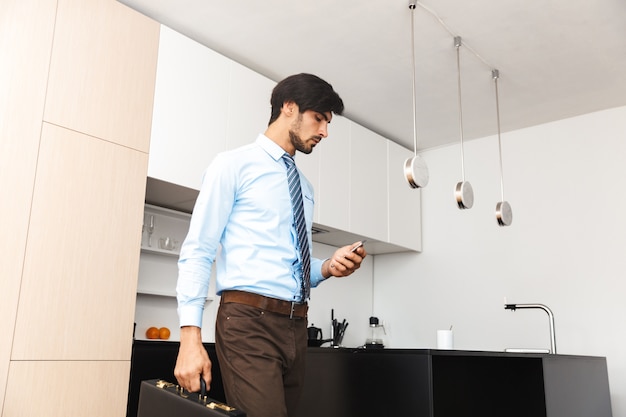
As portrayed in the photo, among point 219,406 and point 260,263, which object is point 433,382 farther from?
point 219,406

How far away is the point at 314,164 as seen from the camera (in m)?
3.76

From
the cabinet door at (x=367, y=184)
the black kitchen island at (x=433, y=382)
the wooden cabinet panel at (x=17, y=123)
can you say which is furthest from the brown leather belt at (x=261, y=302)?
the cabinet door at (x=367, y=184)

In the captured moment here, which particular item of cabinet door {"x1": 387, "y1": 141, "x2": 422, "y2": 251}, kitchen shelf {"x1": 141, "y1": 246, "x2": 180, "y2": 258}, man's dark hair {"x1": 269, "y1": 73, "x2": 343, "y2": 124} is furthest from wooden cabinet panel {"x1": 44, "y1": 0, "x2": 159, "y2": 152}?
cabinet door {"x1": 387, "y1": 141, "x2": 422, "y2": 251}

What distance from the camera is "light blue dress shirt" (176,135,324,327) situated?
4.76 ft

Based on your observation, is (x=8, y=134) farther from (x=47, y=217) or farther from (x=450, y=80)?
(x=450, y=80)

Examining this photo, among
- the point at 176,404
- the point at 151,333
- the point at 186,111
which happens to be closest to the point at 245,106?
the point at 186,111

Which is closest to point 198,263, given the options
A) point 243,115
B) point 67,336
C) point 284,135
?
point 284,135

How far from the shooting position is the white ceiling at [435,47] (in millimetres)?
2885

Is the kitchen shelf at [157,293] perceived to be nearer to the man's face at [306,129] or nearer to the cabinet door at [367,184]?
the cabinet door at [367,184]

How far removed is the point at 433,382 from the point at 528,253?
1.93m

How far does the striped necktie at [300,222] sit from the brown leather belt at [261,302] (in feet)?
0.23

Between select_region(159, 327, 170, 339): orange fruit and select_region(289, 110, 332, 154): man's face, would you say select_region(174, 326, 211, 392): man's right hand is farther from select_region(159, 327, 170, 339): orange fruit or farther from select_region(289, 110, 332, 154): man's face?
select_region(159, 327, 170, 339): orange fruit

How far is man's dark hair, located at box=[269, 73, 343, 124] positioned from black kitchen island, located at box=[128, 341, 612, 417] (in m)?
0.98

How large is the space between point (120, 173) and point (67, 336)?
0.74m
